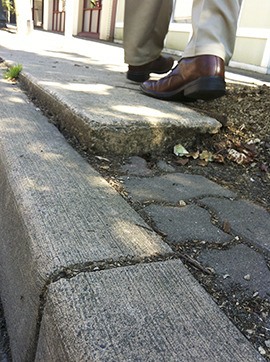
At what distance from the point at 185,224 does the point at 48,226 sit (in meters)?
0.38

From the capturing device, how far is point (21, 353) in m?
0.80

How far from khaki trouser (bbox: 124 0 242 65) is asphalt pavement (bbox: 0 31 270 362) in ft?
→ 1.42

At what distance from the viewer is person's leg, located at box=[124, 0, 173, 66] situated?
7.61ft

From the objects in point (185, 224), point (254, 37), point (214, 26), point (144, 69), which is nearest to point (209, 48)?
point (214, 26)

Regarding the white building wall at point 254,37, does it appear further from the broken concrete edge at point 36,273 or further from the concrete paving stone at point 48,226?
the broken concrete edge at point 36,273

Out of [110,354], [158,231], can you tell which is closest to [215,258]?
[158,231]

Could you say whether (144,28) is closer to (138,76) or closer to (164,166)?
(138,76)

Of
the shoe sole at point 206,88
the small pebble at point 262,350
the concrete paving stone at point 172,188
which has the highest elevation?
the shoe sole at point 206,88

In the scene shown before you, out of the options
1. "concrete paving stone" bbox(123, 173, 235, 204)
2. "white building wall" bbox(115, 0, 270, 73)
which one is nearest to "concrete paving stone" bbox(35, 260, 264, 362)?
"concrete paving stone" bbox(123, 173, 235, 204)

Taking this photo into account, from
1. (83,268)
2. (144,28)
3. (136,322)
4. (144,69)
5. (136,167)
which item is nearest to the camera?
(136,322)

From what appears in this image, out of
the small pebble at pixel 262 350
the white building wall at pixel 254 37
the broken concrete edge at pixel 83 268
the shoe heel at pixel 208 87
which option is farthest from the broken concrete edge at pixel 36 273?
the white building wall at pixel 254 37

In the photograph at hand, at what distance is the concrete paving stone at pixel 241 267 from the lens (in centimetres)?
81

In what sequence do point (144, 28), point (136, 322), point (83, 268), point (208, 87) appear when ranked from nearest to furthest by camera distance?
1. point (136, 322)
2. point (83, 268)
3. point (208, 87)
4. point (144, 28)

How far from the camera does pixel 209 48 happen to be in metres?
1.75
